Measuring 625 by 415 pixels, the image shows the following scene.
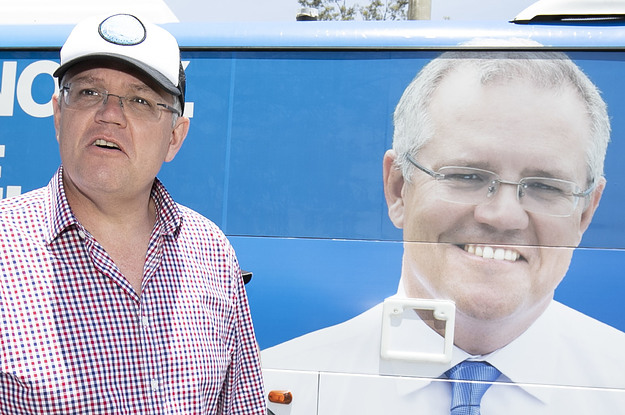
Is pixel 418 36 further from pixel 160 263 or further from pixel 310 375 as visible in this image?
pixel 160 263

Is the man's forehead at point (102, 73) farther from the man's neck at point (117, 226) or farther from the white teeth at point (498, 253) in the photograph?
the white teeth at point (498, 253)

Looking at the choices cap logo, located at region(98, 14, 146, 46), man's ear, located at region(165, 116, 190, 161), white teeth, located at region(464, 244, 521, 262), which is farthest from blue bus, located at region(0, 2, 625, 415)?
cap logo, located at region(98, 14, 146, 46)

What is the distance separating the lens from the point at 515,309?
2.59m

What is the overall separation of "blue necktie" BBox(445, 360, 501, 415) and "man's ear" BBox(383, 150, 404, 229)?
0.67 m

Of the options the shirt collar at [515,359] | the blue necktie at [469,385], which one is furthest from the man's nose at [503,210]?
the blue necktie at [469,385]

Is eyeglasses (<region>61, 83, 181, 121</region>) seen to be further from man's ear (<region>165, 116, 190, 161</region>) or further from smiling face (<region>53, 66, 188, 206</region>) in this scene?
man's ear (<region>165, 116, 190, 161</region>)

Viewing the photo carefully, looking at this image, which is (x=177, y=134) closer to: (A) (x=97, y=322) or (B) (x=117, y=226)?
(B) (x=117, y=226)

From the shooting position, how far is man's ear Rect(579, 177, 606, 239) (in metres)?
2.59

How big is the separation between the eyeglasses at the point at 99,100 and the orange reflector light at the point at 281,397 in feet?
5.40

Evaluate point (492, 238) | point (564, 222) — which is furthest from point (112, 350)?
point (564, 222)

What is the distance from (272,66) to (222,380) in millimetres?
1725

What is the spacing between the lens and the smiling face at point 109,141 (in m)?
1.39

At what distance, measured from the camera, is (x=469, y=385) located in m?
2.61

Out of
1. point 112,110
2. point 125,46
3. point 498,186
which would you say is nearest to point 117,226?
point 112,110
